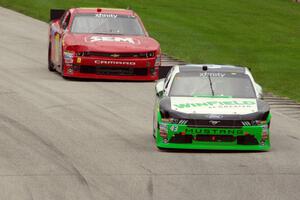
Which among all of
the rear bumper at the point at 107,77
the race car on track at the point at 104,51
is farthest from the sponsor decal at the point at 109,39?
the rear bumper at the point at 107,77

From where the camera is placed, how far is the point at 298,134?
18094 millimetres

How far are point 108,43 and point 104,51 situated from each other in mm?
404

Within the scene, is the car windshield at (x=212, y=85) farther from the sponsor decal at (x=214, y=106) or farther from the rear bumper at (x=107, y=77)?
the rear bumper at (x=107, y=77)

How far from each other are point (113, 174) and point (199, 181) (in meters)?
1.06

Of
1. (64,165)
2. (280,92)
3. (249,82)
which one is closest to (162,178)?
(64,165)

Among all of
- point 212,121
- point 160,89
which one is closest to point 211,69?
point 160,89

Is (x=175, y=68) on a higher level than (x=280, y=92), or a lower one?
higher

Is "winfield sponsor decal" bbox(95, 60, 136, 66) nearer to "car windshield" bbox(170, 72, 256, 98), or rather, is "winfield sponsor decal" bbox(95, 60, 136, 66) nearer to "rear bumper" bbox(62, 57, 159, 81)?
"rear bumper" bbox(62, 57, 159, 81)

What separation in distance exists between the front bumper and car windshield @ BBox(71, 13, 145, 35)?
8919 millimetres

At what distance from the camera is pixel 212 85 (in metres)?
17.0

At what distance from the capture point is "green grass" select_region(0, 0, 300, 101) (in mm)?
27922

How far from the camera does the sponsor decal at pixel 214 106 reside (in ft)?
52.2

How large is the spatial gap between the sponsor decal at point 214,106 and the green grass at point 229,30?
6.37 meters

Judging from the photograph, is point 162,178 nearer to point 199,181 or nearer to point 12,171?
point 199,181
